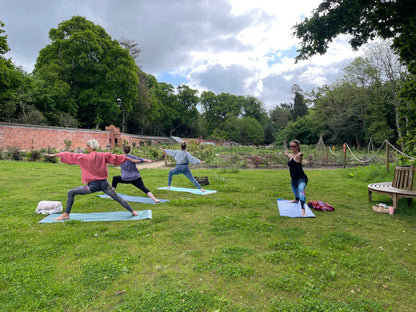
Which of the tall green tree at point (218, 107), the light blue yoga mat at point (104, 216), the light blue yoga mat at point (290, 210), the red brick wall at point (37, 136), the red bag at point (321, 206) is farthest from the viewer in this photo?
the tall green tree at point (218, 107)

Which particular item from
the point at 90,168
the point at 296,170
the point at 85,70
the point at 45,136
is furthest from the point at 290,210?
the point at 85,70

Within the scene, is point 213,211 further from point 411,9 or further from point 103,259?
point 411,9

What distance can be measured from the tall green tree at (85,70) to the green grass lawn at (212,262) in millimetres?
32759

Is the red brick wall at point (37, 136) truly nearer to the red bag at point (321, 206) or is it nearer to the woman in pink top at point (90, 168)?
the woman in pink top at point (90, 168)

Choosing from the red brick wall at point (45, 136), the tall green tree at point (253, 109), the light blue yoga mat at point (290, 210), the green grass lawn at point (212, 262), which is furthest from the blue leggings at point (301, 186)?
the tall green tree at point (253, 109)

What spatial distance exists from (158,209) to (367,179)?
8.73m

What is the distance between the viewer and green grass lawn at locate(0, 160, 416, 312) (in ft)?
8.73

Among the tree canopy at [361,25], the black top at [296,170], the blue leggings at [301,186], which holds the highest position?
the tree canopy at [361,25]

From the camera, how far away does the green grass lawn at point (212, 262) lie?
266cm

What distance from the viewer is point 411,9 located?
21.9 ft

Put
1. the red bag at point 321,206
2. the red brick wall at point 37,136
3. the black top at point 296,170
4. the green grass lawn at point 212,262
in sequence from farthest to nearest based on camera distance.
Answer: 1. the red brick wall at point 37,136
2. the red bag at point 321,206
3. the black top at point 296,170
4. the green grass lawn at point 212,262

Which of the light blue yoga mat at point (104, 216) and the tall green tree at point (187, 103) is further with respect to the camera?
the tall green tree at point (187, 103)

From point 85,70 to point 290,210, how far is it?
1505 inches

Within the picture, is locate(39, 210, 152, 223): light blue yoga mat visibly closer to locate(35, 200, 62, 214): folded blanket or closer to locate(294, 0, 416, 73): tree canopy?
locate(35, 200, 62, 214): folded blanket
